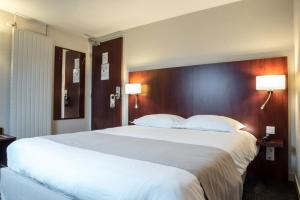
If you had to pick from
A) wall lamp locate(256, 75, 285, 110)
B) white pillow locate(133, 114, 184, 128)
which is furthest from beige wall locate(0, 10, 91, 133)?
wall lamp locate(256, 75, 285, 110)

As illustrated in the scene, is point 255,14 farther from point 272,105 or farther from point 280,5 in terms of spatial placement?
point 272,105

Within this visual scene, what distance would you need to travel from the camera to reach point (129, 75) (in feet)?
12.3

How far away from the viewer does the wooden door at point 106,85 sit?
12.9ft

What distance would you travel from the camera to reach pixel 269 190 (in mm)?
2217

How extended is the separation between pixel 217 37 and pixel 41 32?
3.01 m

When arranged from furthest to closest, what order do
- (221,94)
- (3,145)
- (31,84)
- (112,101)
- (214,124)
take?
(112,101), (31,84), (221,94), (3,145), (214,124)

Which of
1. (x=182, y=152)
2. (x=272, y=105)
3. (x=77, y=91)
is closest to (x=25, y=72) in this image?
(x=77, y=91)

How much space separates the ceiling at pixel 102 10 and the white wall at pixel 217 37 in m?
0.16

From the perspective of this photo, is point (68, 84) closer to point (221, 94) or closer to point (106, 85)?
point (106, 85)

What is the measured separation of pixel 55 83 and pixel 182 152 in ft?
10.6

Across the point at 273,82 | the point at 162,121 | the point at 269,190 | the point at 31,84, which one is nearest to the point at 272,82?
the point at 273,82

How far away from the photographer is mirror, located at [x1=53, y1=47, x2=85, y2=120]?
3854 millimetres

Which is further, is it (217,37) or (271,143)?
(217,37)

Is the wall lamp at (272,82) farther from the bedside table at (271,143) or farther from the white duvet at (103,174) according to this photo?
the white duvet at (103,174)
